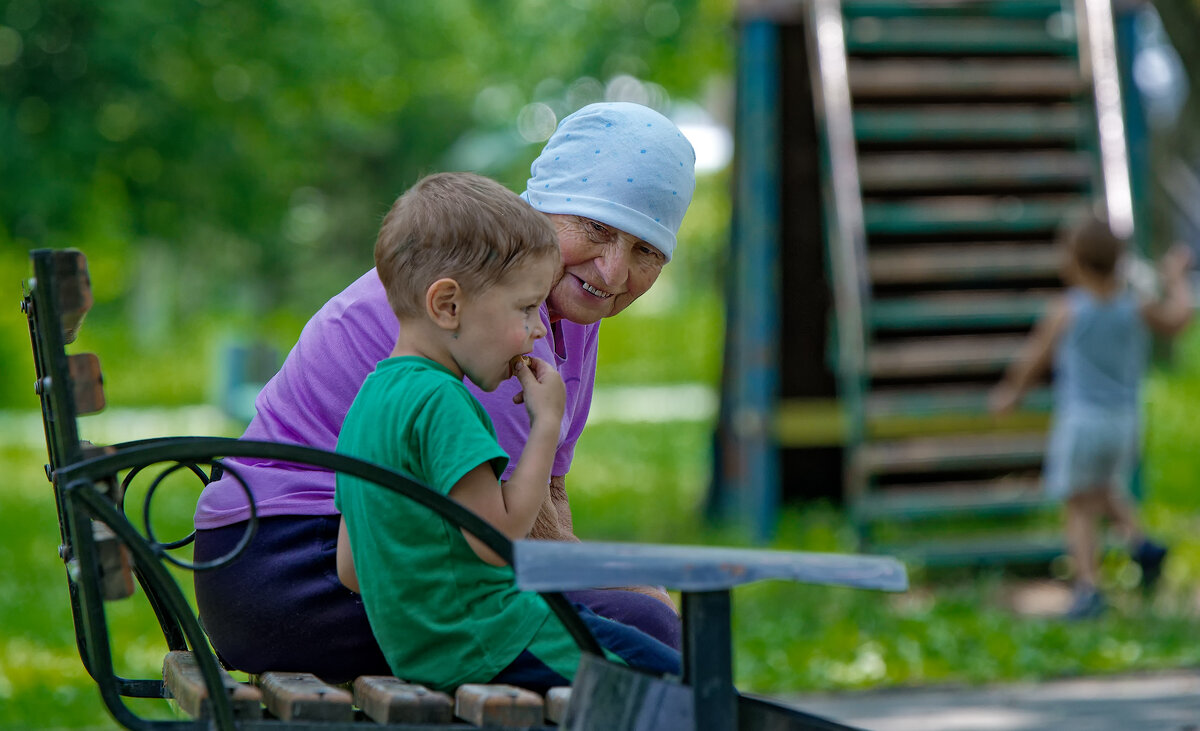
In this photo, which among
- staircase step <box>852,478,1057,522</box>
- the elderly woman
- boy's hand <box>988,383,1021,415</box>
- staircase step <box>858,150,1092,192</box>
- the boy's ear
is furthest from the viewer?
staircase step <box>858,150,1092,192</box>

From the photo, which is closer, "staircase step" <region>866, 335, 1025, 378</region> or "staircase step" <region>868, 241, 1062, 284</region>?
"staircase step" <region>866, 335, 1025, 378</region>

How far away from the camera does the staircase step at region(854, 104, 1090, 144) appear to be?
6832 millimetres

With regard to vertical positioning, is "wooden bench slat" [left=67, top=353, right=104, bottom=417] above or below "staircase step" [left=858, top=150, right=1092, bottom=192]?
below

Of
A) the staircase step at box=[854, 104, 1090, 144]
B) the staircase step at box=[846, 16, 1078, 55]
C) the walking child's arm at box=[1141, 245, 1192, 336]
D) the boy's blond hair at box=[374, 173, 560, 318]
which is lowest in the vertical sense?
the boy's blond hair at box=[374, 173, 560, 318]

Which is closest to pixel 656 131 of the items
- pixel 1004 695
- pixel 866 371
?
pixel 1004 695

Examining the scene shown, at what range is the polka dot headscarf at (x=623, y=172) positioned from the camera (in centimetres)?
233

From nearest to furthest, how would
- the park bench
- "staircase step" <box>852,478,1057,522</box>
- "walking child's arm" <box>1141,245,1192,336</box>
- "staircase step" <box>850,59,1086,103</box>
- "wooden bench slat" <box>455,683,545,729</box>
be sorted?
the park bench < "wooden bench slat" <box>455,683,545,729</box> < "walking child's arm" <box>1141,245,1192,336</box> < "staircase step" <box>852,478,1057,522</box> < "staircase step" <box>850,59,1086,103</box>

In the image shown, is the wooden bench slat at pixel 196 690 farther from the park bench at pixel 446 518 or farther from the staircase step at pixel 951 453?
A: the staircase step at pixel 951 453

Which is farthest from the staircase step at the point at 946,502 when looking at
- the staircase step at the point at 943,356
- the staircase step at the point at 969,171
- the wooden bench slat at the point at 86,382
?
the wooden bench slat at the point at 86,382

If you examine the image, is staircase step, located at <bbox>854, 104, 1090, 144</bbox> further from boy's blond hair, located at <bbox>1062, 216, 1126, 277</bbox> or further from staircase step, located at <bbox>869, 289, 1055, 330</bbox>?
boy's blond hair, located at <bbox>1062, 216, 1126, 277</bbox>

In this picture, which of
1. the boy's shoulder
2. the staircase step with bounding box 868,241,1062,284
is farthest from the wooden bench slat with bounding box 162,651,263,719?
the staircase step with bounding box 868,241,1062,284

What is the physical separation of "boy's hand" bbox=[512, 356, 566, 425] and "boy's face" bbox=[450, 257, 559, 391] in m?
0.05

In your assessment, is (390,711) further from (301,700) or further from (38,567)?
(38,567)

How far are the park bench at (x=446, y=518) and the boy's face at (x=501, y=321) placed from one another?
0.99ft
